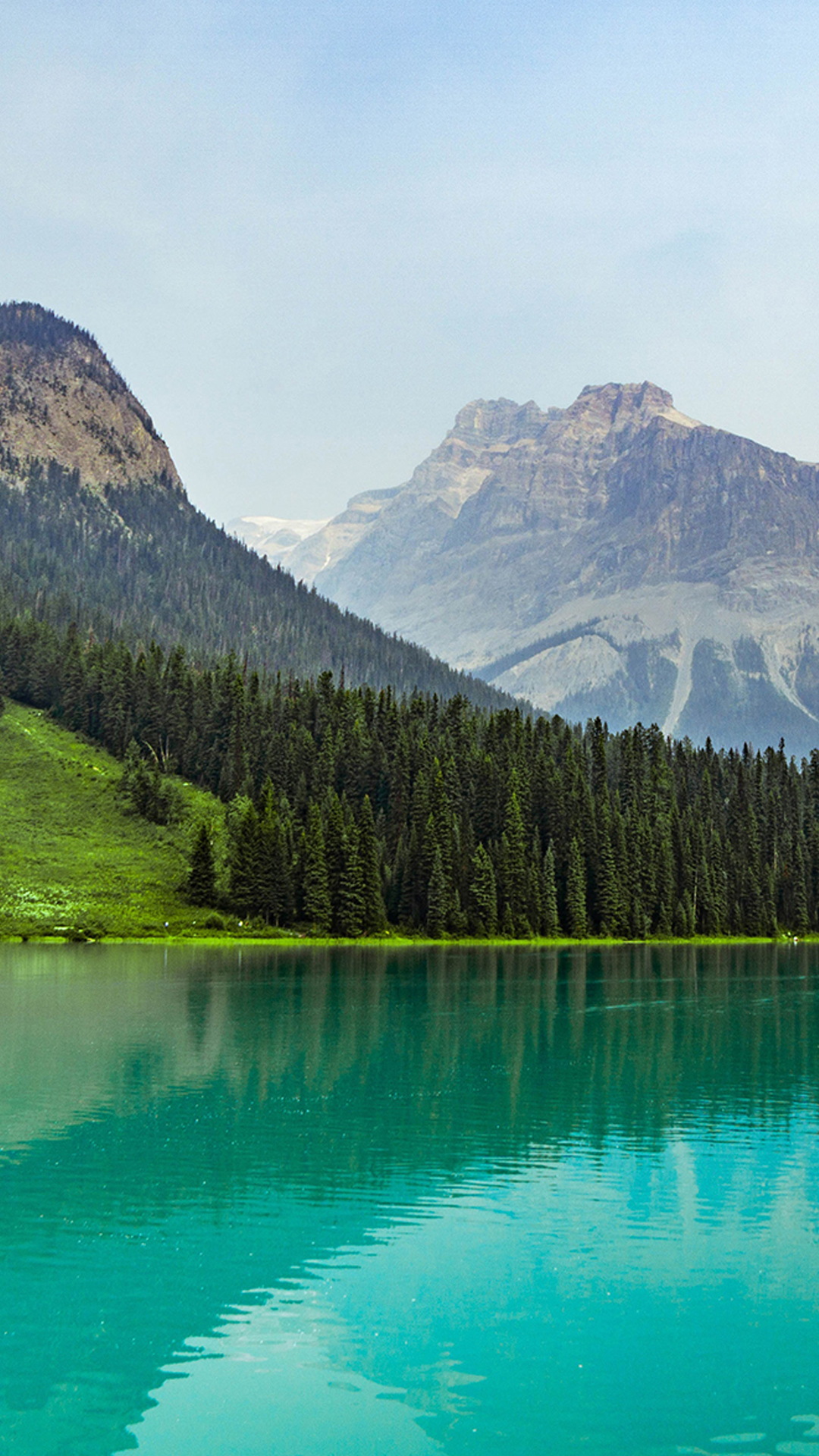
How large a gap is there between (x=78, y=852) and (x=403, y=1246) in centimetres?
14241

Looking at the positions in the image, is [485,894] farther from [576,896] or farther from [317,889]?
[317,889]

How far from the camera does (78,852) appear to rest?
16138 centimetres

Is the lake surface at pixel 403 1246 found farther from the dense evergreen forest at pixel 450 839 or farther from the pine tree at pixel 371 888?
the pine tree at pixel 371 888

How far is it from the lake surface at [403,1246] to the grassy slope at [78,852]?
82.7m

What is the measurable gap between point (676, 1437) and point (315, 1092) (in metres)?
29.2

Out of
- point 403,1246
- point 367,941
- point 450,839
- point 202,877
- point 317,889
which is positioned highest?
point 450,839

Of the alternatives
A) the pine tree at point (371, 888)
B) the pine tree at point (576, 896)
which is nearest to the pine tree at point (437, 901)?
the pine tree at point (371, 888)

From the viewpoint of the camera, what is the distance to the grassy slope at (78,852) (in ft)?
461

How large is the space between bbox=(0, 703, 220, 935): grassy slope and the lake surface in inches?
3257

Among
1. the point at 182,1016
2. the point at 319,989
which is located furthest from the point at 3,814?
the point at 182,1016

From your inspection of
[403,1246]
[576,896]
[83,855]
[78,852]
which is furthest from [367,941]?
[403,1246]

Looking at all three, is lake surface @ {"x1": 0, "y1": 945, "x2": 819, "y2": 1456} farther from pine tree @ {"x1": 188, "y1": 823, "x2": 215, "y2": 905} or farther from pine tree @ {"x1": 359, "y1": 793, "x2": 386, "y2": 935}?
pine tree @ {"x1": 359, "y1": 793, "x2": 386, "y2": 935}

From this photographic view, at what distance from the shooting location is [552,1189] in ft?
102

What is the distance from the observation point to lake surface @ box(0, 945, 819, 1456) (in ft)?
59.2
